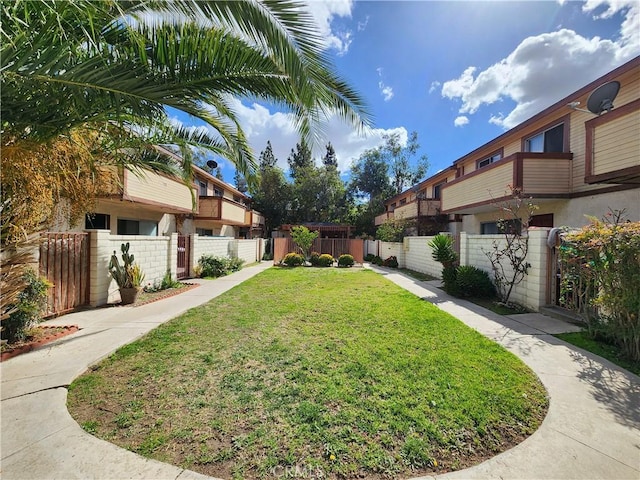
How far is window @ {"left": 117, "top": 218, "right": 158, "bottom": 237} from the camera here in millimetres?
11533

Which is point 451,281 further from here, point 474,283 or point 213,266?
point 213,266

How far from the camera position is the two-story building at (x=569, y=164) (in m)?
6.42

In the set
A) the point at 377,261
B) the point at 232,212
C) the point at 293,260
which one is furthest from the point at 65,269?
the point at 377,261

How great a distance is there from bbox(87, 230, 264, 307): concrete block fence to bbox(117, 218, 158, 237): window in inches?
96.6

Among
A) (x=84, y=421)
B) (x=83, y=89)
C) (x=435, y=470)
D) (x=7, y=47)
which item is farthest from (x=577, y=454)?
(x=7, y=47)

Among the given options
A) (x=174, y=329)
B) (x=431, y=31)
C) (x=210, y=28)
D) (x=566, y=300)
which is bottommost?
(x=174, y=329)

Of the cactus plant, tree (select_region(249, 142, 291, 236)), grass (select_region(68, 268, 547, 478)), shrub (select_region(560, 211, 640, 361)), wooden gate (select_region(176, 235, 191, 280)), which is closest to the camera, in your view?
grass (select_region(68, 268, 547, 478))

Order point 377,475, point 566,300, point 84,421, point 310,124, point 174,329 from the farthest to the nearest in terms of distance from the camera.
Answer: point 566,300 → point 174,329 → point 310,124 → point 84,421 → point 377,475

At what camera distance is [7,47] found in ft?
7.54

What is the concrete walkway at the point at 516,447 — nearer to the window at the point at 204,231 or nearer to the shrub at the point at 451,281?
the shrub at the point at 451,281

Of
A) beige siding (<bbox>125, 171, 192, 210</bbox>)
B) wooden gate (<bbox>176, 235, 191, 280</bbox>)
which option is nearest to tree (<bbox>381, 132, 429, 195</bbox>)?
beige siding (<bbox>125, 171, 192, 210</bbox>)

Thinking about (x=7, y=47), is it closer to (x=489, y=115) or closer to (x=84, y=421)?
(x=84, y=421)

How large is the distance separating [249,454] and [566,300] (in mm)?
6781

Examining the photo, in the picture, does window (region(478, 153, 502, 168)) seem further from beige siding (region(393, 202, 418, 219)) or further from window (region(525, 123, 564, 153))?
beige siding (region(393, 202, 418, 219))
